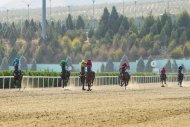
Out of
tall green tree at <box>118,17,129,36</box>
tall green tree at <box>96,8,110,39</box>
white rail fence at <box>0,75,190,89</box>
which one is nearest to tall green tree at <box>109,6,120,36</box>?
tall green tree at <box>96,8,110,39</box>

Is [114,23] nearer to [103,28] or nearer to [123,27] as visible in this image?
[103,28]

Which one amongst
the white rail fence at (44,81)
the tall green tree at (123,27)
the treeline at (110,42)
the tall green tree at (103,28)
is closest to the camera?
the white rail fence at (44,81)

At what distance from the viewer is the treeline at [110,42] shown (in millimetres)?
159500

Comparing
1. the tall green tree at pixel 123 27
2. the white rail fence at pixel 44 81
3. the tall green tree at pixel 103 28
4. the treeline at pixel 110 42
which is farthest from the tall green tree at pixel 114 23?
the white rail fence at pixel 44 81

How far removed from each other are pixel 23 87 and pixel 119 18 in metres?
150

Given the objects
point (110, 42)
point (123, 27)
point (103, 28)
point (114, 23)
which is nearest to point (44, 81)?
point (110, 42)

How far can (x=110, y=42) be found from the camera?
173500 mm

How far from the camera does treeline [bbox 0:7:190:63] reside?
15950cm

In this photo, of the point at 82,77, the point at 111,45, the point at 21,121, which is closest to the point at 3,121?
the point at 21,121

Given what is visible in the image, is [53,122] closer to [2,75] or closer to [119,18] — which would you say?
[2,75]

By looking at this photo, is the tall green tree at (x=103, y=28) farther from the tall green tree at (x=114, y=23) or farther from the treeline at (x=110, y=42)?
the tall green tree at (x=114, y=23)

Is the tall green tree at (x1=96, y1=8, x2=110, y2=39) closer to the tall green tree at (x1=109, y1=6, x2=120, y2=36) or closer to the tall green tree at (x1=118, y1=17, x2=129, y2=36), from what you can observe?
the tall green tree at (x1=109, y1=6, x2=120, y2=36)

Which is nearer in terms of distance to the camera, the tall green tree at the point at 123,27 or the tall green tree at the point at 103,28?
the tall green tree at the point at 123,27

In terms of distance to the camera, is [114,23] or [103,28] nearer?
[103,28]
